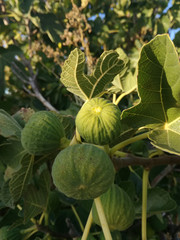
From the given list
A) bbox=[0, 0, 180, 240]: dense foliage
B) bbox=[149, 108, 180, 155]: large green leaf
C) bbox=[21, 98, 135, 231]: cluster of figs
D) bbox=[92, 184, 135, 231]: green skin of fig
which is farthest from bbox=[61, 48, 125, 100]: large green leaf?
bbox=[92, 184, 135, 231]: green skin of fig

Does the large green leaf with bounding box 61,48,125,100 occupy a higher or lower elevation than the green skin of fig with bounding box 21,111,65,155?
higher

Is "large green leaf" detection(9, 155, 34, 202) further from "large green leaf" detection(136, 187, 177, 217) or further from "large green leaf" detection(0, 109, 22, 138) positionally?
"large green leaf" detection(136, 187, 177, 217)

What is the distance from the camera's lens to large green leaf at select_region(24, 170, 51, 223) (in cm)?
117

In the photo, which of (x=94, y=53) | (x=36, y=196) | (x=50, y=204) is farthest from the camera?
(x=94, y=53)

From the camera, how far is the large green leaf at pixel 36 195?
3.84ft

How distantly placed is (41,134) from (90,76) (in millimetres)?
254

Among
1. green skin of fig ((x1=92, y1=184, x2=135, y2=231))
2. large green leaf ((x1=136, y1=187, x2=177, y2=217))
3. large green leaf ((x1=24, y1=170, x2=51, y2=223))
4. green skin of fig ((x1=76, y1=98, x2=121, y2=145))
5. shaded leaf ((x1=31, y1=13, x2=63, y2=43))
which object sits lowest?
large green leaf ((x1=136, y1=187, x2=177, y2=217))

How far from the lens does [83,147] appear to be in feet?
2.56

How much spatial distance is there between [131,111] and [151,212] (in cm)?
68

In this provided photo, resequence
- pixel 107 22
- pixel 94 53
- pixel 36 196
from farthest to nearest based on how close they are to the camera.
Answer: pixel 107 22 → pixel 94 53 → pixel 36 196

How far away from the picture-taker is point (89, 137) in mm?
808

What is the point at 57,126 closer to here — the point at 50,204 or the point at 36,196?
the point at 36,196

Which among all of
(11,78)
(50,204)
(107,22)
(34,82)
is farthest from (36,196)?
(107,22)

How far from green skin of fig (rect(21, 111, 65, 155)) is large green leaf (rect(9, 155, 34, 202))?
0.35ft
